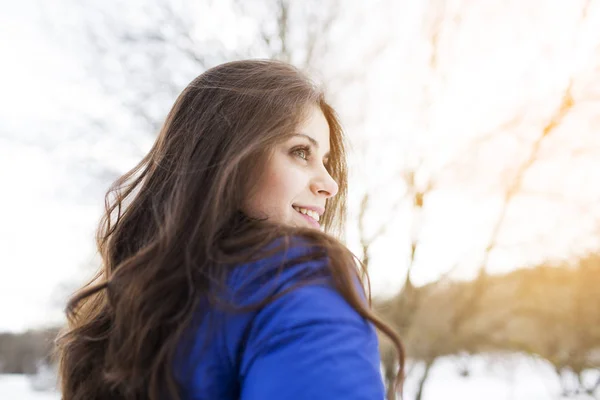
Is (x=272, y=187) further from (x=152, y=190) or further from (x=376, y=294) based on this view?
(x=376, y=294)

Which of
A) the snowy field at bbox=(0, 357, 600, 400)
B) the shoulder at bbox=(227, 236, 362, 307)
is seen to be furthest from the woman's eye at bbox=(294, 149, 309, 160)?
the snowy field at bbox=(0, 357, 600, 400)

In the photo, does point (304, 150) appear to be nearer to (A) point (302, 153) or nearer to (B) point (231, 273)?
(A) point (302, 153)

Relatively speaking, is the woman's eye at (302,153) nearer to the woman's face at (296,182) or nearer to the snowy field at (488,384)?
the woman's face at (296,182)

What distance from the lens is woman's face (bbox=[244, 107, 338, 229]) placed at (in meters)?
0.94

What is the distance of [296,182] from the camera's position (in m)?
0.97

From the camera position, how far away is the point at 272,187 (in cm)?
95

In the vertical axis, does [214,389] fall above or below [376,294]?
above

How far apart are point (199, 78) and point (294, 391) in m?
0.77

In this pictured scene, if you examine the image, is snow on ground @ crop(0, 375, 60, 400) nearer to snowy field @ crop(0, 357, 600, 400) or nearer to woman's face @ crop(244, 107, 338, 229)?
snowy field @ crop(0, 357, 600, 400)

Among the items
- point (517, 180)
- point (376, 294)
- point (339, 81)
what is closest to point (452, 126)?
point (517, 180)

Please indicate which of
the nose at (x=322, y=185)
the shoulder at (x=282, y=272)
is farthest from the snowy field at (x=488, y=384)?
the shoulder at (x=282, y=272)

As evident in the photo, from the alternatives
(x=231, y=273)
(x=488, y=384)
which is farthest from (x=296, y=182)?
(x=488, y=384)

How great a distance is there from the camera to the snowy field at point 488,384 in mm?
8367

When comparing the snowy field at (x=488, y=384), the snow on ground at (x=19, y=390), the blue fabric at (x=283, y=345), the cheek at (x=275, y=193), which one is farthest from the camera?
the snow on ground at (x=19, y=390)
